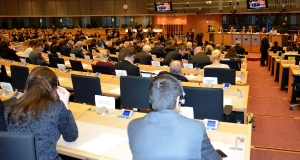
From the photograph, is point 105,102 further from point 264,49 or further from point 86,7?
point 86,7

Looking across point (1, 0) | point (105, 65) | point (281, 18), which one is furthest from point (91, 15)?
point (105, 65)

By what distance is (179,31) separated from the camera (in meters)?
24.7

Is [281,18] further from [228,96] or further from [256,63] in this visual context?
[228,96]

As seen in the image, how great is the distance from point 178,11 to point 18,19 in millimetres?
12363

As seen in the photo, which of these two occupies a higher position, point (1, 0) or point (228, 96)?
point (1, 0)

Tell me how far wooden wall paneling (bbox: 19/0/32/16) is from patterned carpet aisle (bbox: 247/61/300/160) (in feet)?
59.2

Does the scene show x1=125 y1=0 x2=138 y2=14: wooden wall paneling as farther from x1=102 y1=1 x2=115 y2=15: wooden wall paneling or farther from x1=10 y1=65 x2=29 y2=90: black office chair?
x1=10 y1=65 x2=29 y2=90: black office chair

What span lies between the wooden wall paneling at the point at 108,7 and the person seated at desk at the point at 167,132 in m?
22.2

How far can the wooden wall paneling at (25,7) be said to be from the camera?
23125 mm

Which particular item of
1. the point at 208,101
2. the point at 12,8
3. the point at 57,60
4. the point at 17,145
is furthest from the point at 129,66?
the point at 12,8

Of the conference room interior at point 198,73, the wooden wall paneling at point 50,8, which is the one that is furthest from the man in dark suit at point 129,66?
the wooden wall paneling at point 50,8

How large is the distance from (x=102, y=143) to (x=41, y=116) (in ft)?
1.93

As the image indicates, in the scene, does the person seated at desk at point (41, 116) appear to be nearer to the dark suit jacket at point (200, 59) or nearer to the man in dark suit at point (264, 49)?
the dark suit jacket at point (200, 59)

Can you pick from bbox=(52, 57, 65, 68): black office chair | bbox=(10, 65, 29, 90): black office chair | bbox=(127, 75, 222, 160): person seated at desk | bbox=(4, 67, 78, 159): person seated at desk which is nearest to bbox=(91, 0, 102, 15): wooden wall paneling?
bbox=(52, 57, 65, 68): black office chair
